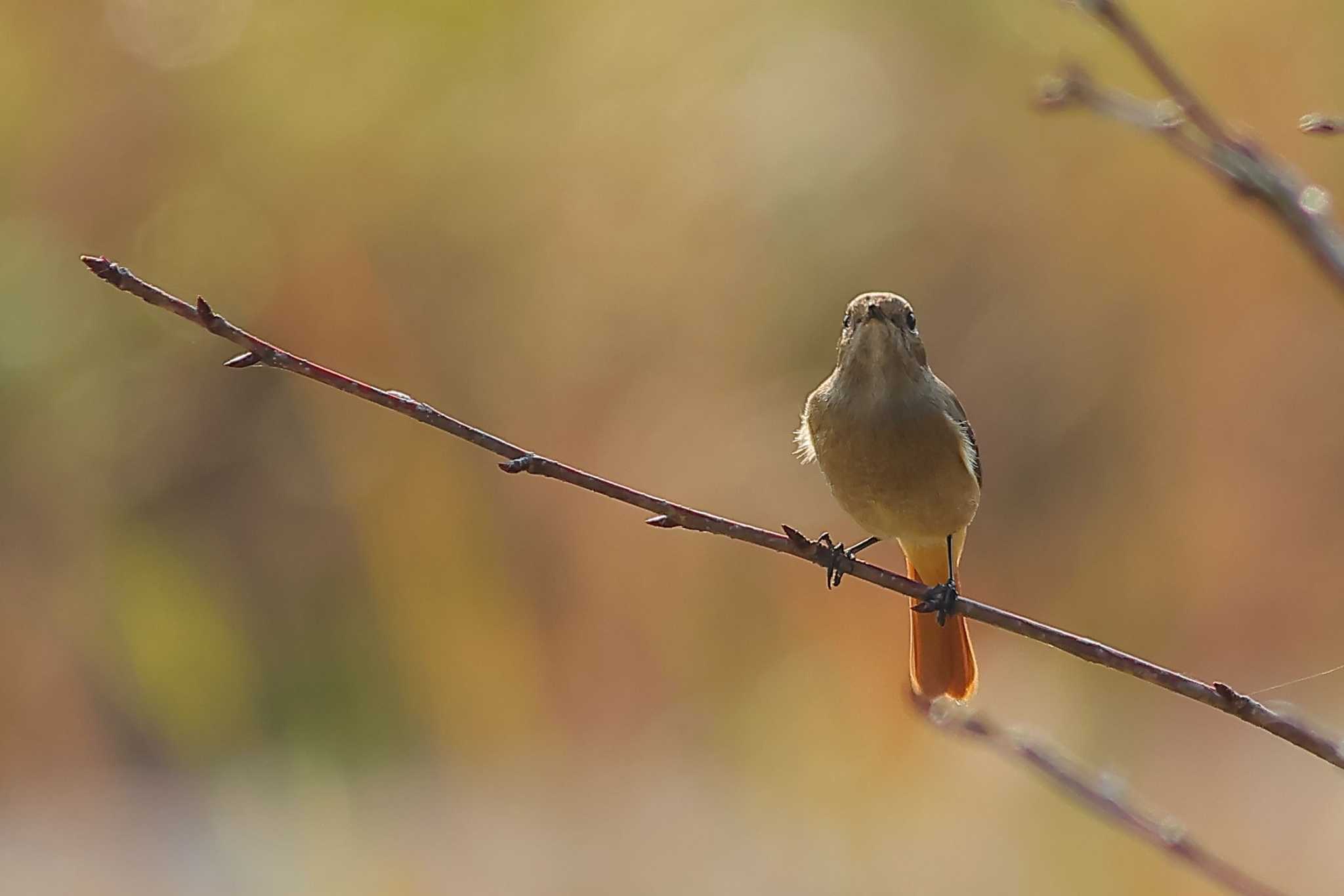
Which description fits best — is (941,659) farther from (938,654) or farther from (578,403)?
(578,403)

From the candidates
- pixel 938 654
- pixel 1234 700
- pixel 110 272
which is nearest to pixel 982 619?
pixel 1234 700

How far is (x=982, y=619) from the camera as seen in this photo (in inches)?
63.4

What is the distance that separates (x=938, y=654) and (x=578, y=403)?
3383 mm

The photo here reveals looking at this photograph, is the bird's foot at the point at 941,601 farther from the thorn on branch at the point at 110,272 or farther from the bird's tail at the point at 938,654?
the thorn on branch at the point at 110,272

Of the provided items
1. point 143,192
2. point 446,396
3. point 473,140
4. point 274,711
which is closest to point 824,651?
point 446,396

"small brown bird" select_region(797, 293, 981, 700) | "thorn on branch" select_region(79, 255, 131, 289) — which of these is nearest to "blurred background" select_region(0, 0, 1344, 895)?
"small brown bird" select_region(797, 293, 981, 700)

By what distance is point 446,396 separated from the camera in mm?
5930

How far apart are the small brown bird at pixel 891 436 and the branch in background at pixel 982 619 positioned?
0.72 meters

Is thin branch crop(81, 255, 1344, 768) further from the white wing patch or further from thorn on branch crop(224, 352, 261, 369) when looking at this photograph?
the white wing patch

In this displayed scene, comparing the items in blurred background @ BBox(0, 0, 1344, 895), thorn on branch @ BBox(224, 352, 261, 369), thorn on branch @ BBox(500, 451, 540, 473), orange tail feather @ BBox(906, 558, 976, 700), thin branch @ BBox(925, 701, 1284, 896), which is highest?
blurred background @ BBox(0, 0, 1344, 895)

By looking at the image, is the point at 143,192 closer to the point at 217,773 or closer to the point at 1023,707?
the point at 217,773

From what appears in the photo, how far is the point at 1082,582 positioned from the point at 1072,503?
330 millimetres

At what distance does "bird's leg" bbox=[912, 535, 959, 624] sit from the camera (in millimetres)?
1800

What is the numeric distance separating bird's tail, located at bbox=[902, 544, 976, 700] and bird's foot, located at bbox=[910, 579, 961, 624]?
0.46 feet
